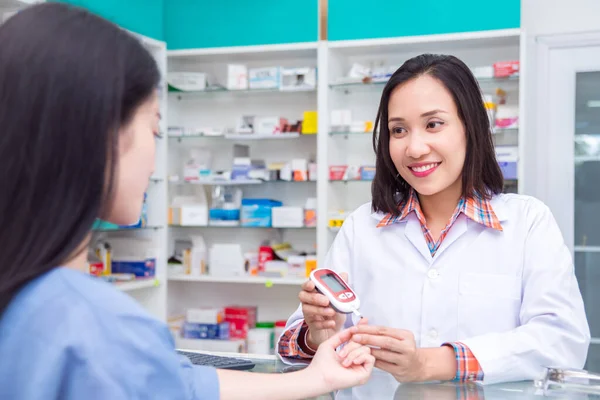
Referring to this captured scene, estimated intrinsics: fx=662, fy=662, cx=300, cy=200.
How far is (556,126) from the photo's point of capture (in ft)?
14.9

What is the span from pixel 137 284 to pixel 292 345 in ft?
9.49

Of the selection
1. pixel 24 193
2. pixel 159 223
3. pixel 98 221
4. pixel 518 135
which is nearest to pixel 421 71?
pixel 98 221

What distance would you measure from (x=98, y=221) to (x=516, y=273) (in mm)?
1249

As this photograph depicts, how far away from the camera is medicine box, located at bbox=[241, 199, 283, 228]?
15.4 feet

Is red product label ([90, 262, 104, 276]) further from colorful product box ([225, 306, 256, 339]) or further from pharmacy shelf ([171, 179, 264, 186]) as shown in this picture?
colorful product box ([225, 306, 256, 339])

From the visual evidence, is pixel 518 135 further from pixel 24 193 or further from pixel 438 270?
pixel 24 193

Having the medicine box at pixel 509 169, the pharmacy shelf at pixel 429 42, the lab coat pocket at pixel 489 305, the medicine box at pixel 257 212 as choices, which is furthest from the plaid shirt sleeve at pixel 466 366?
the medicine box at pixel 257 212

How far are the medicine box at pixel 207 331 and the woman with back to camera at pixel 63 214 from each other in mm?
3930

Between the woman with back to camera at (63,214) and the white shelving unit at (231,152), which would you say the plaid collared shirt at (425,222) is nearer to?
the woman with back to camera at (63,214)

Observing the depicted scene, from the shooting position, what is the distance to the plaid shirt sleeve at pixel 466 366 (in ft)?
5.15

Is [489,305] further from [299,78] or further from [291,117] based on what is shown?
[291,117]

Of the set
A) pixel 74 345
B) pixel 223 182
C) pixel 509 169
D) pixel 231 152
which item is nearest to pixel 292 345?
pixel 74 345

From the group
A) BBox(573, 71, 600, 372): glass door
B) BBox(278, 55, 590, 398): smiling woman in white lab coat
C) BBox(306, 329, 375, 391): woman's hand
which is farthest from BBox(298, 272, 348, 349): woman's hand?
BBox(573, 71, 600, 372): glass door

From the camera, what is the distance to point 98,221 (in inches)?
37.7
